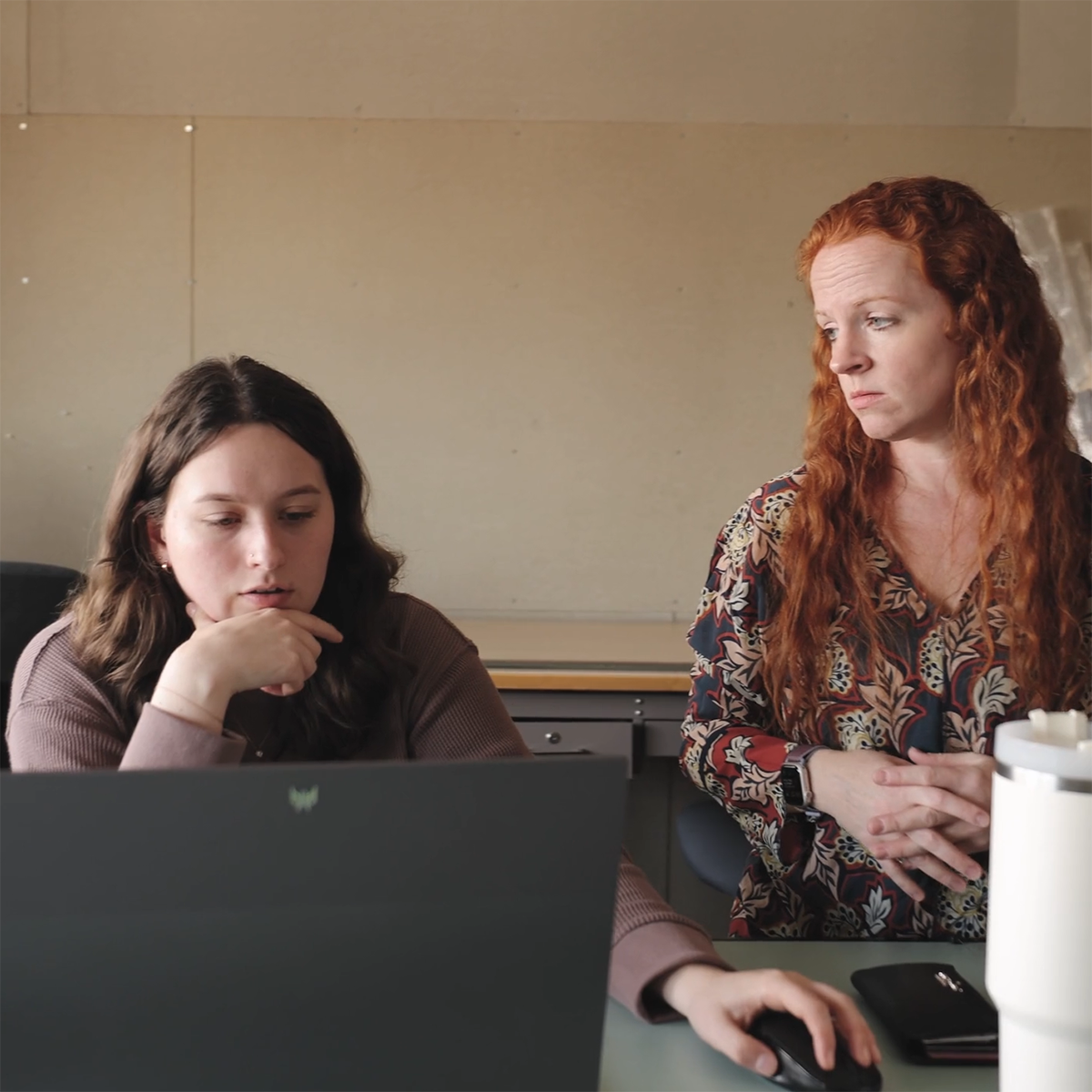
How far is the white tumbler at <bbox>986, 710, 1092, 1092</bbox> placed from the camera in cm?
60

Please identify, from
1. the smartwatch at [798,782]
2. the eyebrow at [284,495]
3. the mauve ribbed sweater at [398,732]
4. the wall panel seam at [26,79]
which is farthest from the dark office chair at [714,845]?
the wall panel seam at [26,79]

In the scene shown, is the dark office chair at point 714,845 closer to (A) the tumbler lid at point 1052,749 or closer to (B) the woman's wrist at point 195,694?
(B) the woman's wrist at point 195,694

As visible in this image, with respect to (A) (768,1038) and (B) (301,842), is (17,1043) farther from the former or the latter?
(A) (768,1038)

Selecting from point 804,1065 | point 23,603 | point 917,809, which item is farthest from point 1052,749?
point 23,603

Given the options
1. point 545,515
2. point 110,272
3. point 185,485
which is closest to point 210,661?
point 185,485

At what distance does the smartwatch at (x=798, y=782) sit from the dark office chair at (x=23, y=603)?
1.17m

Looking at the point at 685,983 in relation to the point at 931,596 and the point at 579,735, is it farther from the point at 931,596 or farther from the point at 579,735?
the point at 579,735

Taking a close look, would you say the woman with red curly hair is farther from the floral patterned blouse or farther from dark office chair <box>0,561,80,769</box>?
dark office chair <box>0,561,80,769</box>

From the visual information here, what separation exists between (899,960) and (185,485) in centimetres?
84

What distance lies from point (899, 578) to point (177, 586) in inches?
33.3

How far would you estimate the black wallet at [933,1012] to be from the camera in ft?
2.83

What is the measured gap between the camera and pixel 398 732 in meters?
1.33

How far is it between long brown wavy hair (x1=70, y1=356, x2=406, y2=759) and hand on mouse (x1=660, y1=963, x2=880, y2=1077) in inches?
21.4

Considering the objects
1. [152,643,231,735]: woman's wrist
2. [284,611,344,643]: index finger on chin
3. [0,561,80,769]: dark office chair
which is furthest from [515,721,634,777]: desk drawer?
[152,643,231,735]: woman's wrist
